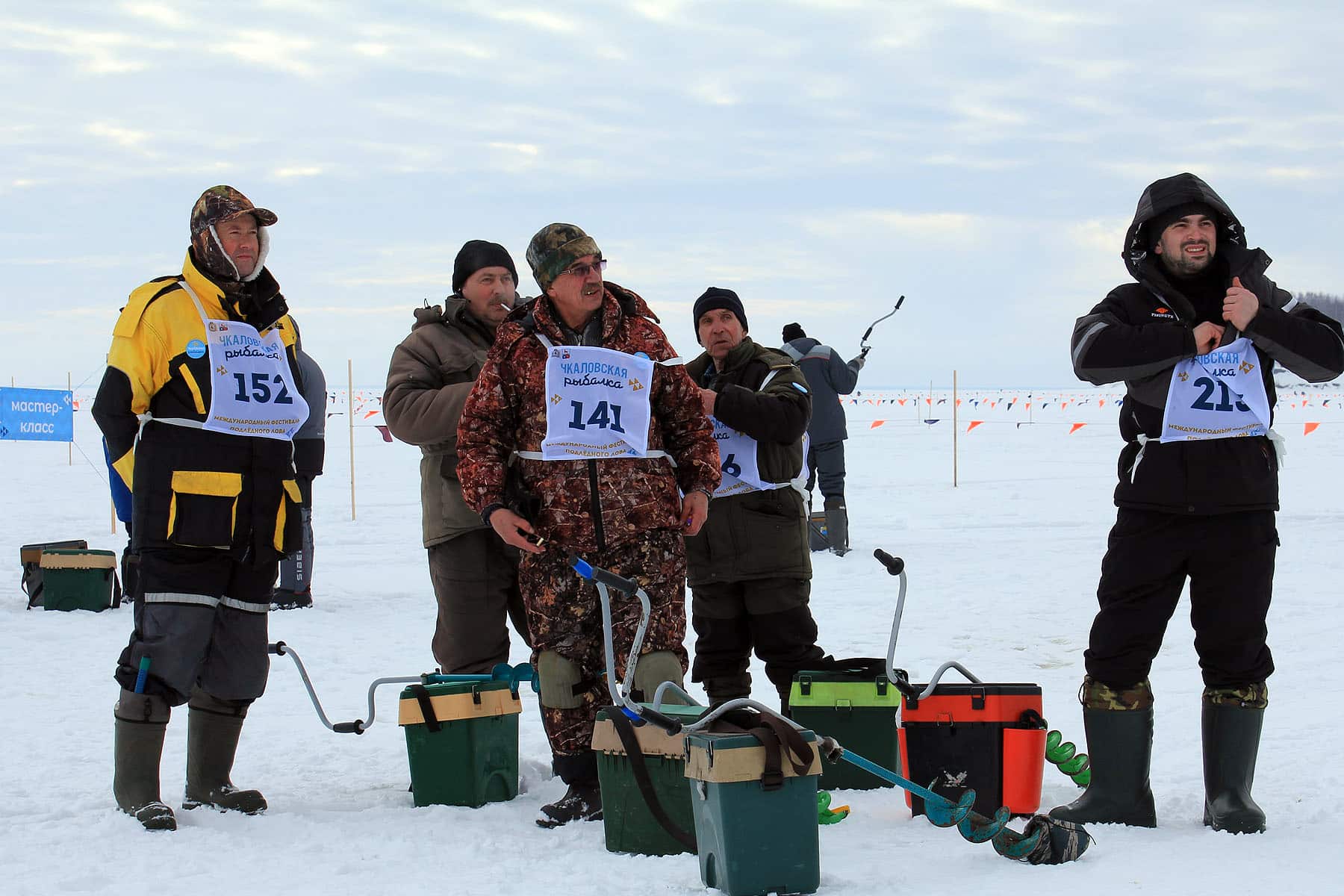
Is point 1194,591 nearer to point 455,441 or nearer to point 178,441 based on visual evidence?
point 455,441

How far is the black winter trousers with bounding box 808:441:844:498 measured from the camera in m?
11.5

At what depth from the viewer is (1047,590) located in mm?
9078

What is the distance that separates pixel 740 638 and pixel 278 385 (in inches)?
77.2

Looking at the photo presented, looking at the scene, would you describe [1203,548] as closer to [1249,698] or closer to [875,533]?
[1249,698]

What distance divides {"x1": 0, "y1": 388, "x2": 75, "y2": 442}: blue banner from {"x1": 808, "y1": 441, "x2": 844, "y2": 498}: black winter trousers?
28.6 feet

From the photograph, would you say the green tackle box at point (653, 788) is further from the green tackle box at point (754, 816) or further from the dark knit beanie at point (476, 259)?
the dark knit beanie at point (476, 259)

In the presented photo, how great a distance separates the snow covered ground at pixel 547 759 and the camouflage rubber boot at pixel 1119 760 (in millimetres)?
114

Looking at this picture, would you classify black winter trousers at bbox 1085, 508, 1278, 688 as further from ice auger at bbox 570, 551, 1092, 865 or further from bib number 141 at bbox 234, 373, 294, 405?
bib number 141 at bbox 234, 373, 294, 405

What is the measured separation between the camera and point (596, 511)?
161 inches

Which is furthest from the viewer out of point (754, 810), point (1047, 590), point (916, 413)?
point (916, 413)

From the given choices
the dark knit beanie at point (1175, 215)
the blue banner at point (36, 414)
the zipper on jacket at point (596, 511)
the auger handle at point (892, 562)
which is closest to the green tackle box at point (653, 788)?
the zipper on jacket at point (596, 511)

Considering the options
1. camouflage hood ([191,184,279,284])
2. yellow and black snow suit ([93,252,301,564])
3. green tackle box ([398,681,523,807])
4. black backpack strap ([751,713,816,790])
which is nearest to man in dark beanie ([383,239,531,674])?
green tackle box ([398,681,523,807])

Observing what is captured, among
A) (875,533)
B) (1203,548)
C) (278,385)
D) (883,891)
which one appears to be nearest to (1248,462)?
(1203,548)

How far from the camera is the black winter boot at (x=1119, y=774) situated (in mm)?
3943
